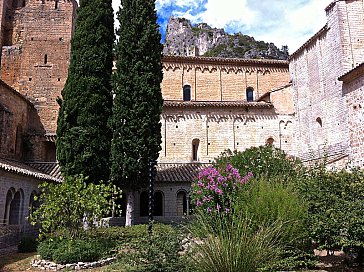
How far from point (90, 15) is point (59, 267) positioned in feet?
44.0

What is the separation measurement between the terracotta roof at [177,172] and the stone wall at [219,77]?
20.5 feet

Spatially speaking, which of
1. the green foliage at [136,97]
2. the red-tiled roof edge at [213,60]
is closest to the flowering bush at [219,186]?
the green foliage at [136,97]

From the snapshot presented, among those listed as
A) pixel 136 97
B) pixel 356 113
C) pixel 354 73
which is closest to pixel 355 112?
pixel 356 113

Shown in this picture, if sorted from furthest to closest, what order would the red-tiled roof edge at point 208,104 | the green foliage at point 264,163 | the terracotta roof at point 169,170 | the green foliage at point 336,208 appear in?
the red-tiled roof edge at point 208,104, the terracotta roof at point 169,170, the green foliage at point 264,163, the green foliage at point 336,208

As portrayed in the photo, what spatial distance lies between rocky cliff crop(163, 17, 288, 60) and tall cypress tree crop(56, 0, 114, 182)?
132 feet

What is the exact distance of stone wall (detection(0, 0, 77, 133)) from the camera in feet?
94.0

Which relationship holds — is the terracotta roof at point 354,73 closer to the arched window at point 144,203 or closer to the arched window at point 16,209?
the arched window at point 144,203

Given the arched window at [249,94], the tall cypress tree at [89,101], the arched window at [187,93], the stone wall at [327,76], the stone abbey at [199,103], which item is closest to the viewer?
the tall cypress tree at [89,101]

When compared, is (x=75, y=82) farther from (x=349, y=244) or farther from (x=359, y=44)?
(x=359, y=44)

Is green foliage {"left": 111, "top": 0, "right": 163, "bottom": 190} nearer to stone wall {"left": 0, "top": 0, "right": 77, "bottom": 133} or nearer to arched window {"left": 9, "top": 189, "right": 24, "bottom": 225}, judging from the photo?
arched window {"left": 9, "top": 189, "right": 24, "bottom": 225}

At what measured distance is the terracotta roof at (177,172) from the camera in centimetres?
2199

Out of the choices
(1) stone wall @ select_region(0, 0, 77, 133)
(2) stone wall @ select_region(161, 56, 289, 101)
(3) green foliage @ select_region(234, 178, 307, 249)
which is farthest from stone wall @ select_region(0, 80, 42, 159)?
(3) green foliage @ select_region(234, 178, 307, 249)

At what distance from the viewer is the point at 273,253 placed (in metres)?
6.72

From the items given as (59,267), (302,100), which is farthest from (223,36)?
(59,267)
